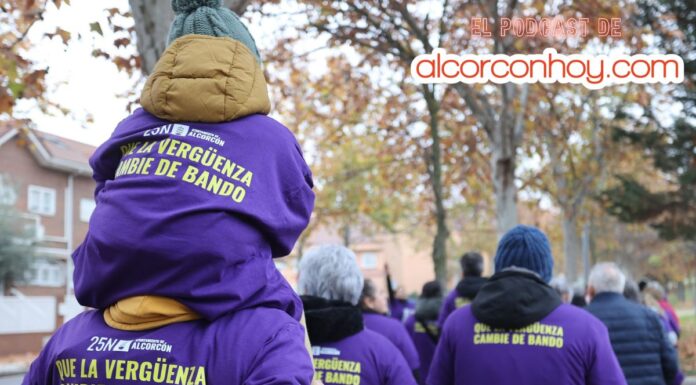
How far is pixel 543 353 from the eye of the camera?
438 centimetres

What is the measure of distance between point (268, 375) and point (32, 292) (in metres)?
31.2

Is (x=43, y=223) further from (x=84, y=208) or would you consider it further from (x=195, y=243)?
(x=195, y=243)

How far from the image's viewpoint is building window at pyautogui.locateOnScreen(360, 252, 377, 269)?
8569 cm

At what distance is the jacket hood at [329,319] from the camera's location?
4.29 m

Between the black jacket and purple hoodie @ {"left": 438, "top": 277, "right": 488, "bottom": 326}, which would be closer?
the black jacket

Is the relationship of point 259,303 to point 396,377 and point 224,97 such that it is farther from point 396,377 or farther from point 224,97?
point 396,377

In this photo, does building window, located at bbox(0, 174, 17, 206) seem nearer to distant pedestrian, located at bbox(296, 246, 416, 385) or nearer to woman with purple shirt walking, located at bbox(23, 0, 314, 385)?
distant pedestrian, located at bbox(296, 246, 416, 385)

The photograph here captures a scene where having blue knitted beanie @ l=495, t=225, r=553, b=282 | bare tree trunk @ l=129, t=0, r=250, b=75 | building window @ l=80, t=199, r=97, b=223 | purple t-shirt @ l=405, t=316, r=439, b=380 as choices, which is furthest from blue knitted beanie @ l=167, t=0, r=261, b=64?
building window @ l=80, t=199, r=97, b=223

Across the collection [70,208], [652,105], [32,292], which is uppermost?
[652,105]

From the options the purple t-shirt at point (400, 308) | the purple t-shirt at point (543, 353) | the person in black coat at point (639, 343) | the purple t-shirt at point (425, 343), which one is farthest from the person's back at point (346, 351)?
the purple t-shirt at point (400, 308)

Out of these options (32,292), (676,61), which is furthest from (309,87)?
(32,292)

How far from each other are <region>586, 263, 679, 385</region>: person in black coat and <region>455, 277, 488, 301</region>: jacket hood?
4.91ft

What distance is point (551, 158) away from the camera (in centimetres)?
2580

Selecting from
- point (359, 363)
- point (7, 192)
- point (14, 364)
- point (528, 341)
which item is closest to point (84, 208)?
point (7, 192)
